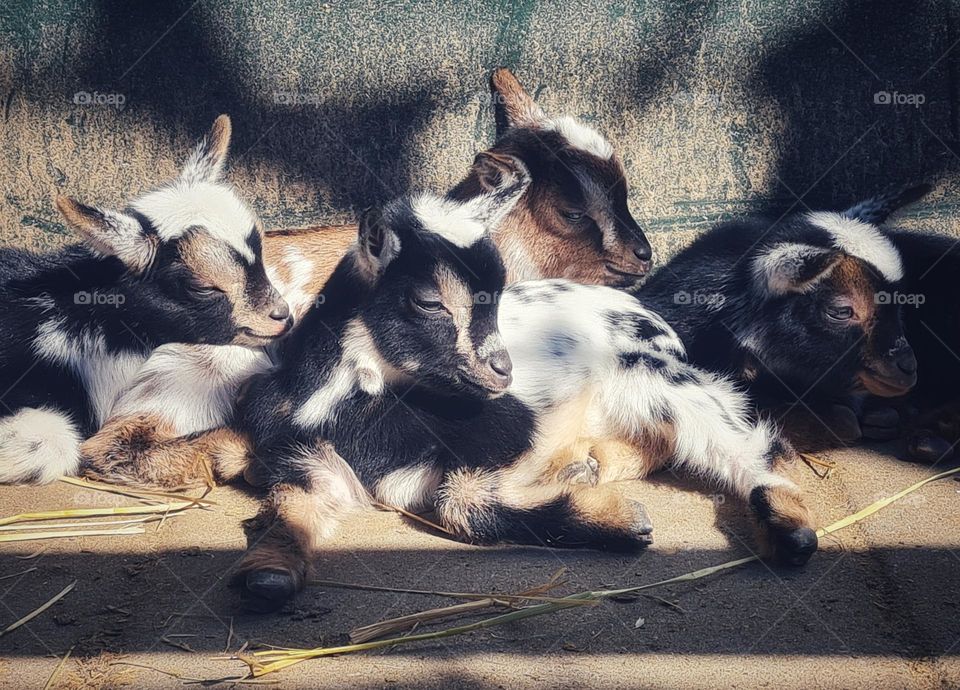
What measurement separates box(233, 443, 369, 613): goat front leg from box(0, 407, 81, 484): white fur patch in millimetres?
967

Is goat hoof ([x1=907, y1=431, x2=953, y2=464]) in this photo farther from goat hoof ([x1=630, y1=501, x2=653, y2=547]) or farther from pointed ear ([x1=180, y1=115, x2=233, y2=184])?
pointed ear ([x1=180, y1=115, x2=233, y2=184])

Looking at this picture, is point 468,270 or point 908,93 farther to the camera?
point 908,93

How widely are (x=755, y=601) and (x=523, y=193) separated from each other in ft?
6.42

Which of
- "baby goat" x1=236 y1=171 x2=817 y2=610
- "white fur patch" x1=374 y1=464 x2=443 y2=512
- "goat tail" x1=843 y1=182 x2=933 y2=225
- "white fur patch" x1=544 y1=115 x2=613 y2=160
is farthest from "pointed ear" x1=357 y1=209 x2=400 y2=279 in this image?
"goat tail" x1=843 y1=182 x2=933 y2=225

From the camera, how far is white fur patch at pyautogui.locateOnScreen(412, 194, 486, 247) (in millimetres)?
3598

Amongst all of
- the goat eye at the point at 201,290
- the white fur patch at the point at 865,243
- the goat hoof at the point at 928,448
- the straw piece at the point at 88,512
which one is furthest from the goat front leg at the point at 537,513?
the white fur patch at the point at 865,243

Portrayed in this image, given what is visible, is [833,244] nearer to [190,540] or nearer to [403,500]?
[403,500]

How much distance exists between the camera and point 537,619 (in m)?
2.85

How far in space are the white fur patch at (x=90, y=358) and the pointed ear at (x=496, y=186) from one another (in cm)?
153

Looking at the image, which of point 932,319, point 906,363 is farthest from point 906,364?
point 932,319

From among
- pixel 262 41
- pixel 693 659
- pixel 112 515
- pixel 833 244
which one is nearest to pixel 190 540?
pixel 112 515

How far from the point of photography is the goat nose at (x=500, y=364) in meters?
3.54

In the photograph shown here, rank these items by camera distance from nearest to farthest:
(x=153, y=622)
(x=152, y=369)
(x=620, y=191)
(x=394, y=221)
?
(x=153, y=622) → (x=394, y=221) → (x=152, y=369) → (x=620, y=191)

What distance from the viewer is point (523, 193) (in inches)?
160
